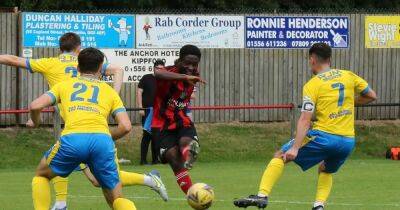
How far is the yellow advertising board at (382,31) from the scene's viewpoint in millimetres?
26906

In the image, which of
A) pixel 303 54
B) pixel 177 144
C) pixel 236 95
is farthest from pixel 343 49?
pixel 177 144

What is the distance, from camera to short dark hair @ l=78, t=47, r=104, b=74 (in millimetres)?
10375

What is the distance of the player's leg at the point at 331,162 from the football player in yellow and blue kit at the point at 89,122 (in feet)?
9.58

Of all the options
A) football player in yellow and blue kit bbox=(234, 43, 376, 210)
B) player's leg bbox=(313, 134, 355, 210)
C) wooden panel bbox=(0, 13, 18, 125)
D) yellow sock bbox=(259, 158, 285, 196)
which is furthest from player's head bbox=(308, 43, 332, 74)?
wooden panel bbox=(0, 13, 18, 125)

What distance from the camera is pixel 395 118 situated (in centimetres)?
2747

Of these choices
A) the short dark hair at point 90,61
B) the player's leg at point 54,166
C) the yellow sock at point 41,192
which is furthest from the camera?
the yellow sock at point 41,192

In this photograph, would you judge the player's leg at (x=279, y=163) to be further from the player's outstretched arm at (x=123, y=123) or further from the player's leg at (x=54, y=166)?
the player's leg at (x=54, y=166)

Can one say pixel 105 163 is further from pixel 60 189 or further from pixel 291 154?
pixel 291 154

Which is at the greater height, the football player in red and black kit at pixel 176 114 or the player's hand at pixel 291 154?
the football player in red and black kit at pixel 176 114

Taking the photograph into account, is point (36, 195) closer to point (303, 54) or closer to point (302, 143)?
point (302, 143)

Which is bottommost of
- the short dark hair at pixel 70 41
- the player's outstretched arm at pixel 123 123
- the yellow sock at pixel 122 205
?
the yellow sock at pixel 122 205

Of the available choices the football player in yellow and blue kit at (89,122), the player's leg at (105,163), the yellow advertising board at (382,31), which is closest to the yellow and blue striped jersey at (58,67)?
the football player in yellow and blue kit at (89,122)

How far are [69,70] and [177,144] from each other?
1556 millimetres

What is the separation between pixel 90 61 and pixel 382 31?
57.8ft
